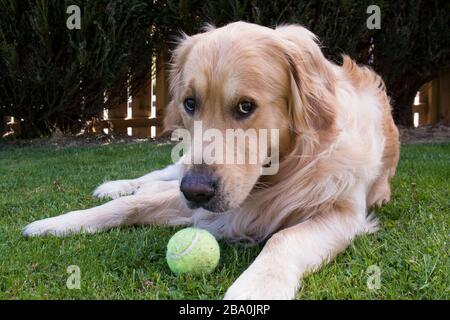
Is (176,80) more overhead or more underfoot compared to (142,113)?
more overhead

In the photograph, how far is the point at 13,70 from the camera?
6.14m

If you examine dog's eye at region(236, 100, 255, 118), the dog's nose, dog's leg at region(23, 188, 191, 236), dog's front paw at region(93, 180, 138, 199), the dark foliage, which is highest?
the dark foliage

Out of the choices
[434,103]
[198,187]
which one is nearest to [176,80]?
[198,187]

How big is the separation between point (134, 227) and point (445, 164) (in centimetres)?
300

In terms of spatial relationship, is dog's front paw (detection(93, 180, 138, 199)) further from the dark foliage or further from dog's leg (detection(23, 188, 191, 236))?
the dark foliage

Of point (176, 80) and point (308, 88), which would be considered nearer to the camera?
point (308, 88)

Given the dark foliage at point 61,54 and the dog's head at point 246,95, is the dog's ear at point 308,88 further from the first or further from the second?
Answer: the dark foliage at point 61,54

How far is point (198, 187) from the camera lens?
2.15m

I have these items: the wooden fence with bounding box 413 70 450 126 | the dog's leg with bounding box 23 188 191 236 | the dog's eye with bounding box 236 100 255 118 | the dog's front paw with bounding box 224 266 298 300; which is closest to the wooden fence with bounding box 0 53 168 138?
the wooden fence with bounding box 413 70 450 126

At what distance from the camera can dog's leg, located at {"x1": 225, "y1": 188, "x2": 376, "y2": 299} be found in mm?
1880

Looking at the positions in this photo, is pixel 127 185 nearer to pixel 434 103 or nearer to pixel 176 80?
pixel 176 80

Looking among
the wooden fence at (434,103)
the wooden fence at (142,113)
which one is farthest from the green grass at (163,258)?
the wooden fence at (434,103)

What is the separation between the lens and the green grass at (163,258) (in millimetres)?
1945

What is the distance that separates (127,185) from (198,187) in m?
1.94
